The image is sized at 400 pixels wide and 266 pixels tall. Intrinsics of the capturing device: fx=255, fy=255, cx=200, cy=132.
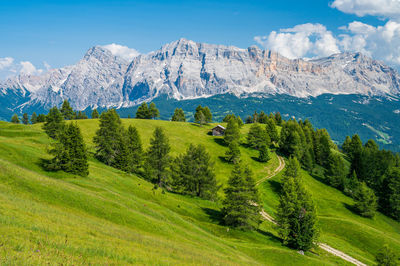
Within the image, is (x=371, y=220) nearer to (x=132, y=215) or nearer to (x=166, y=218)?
(x=166, y=218)

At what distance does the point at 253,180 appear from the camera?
184 feet

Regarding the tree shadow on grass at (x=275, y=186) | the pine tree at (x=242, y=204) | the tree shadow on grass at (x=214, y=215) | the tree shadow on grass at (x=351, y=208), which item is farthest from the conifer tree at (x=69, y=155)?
the tree shadow on grass at (x=351, y=208)

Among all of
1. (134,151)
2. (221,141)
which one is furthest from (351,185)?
(134,151)

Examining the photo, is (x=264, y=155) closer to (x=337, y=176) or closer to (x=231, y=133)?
(x=231, y=133)

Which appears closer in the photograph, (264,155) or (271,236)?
(271,236)

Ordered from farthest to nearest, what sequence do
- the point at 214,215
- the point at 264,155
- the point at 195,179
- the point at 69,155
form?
the point at 264,155 → the point at 195,179 → the point at 214,215 → the point at 69,155

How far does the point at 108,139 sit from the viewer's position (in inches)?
2805

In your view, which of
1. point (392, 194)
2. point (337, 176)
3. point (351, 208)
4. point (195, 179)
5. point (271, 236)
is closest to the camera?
point (271, 236)

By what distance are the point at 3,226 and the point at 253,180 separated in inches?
1878

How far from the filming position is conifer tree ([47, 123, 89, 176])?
46031 millimetres

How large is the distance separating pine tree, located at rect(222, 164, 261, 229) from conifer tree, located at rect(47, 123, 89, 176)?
1140 inches

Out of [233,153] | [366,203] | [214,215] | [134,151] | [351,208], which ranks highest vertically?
[233,153]

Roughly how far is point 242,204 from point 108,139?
135 feet

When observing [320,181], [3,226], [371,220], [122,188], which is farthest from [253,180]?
[320,181]
